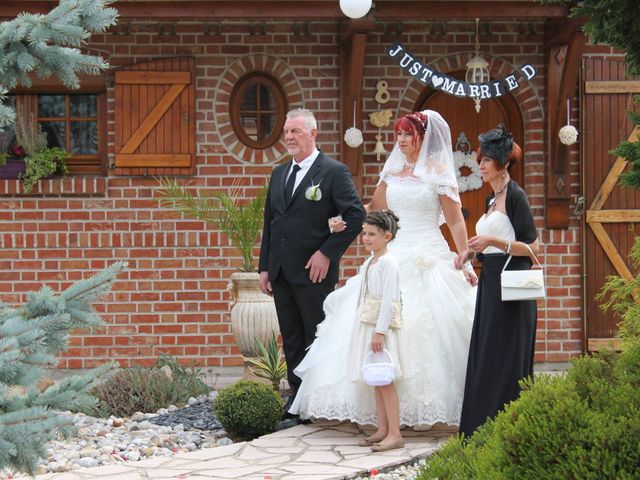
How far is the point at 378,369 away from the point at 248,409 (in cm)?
99

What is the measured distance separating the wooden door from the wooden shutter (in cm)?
358

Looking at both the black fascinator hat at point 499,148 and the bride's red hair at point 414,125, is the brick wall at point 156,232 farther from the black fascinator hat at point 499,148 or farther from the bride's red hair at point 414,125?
the black fascinator hat at point 499,148

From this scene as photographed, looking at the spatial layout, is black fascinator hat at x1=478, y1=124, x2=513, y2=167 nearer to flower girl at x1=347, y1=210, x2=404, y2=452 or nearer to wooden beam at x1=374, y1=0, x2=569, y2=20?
flower girl at x1=347, y1=210, x2=404, y2=452

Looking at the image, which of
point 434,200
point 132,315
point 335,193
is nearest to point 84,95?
point 132,315

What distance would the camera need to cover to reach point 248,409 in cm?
646

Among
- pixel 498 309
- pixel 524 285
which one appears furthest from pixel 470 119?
pixel 524 285

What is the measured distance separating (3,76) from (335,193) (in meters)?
3.84

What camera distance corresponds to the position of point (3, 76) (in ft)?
10.3

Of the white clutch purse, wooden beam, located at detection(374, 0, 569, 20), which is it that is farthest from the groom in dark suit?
wooden beam, located at detection(374, 0, 569, 20)

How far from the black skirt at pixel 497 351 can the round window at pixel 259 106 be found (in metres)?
4.31

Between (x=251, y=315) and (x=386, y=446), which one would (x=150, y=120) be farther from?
(x=386, y=446)

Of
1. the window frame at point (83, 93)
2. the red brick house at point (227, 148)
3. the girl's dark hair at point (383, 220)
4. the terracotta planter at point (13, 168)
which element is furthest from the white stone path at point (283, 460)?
the terracotta planter at point (13, 168)

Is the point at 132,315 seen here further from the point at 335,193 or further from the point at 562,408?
the point at 562,408

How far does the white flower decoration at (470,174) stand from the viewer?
9.73 meters
